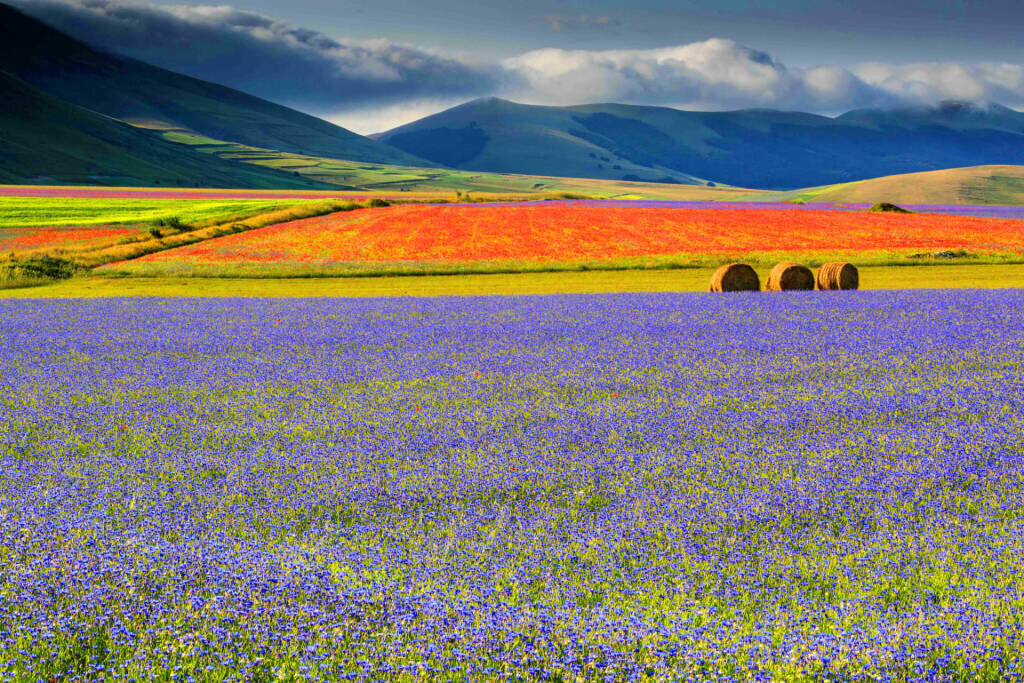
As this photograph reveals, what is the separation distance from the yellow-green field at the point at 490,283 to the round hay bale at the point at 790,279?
9.58 ft

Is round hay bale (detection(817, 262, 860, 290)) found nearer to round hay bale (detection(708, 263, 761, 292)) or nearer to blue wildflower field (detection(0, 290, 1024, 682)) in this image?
round hay bale (detection(708, 263, 761, 292))

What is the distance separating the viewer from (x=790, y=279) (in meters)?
28.7

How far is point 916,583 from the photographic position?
20.4 ft

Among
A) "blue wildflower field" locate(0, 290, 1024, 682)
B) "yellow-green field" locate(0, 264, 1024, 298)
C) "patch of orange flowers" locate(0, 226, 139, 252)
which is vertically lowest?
"blue wildflower field" locate(0, 290, 1024, 682)

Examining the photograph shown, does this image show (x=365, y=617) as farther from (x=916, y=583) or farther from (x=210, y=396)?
(x=210, y=396)

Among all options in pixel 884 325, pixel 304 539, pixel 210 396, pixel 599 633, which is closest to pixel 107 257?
pixel 210 396

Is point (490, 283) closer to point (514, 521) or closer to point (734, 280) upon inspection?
point (734, 280)

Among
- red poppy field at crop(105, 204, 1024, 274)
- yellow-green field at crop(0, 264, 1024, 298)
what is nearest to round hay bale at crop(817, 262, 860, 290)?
yellow-green field at crop(0, 264, 1024, 298)

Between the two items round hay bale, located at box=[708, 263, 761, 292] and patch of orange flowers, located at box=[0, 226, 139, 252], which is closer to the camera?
round hay bale, located at box=[708, 263, 761, 292]

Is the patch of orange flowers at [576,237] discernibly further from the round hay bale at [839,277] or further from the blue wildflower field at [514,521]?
the blue wildflower field at [514,521]

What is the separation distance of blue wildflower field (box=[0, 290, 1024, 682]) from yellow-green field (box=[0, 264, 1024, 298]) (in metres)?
16.9

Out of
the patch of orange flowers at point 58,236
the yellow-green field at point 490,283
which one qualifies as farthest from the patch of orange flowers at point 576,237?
the patch of orange flowers at point 58,236

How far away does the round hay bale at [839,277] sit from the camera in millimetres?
28391

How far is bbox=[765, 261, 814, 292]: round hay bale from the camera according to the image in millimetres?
28656
